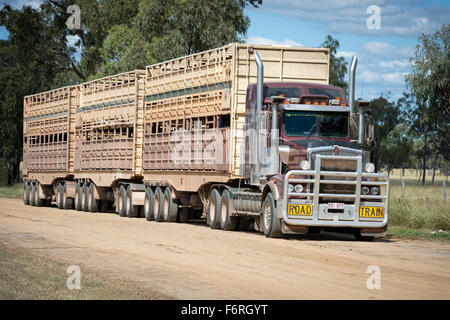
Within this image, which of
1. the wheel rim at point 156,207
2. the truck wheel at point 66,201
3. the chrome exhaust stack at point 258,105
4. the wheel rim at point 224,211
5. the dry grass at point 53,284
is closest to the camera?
the dry grass at point 53,284

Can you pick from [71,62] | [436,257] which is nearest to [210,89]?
[436,257]

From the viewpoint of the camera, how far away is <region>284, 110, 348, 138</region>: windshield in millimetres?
19469

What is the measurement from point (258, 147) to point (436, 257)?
5784mm

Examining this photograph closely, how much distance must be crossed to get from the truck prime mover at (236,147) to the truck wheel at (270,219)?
29mm

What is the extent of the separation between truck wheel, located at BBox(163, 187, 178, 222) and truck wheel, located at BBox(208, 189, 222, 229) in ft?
9.55

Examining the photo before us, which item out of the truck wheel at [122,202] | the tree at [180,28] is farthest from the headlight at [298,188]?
the tree at [180,28]

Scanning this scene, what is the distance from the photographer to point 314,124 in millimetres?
19578

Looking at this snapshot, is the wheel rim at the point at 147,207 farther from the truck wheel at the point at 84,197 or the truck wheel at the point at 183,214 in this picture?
the truck wheel at the point at 84,197

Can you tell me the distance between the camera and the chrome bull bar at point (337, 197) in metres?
18.6

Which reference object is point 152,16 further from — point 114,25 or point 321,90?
point 321,90

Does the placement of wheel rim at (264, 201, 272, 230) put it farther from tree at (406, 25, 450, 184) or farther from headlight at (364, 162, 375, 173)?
tree at (406, 25, 450, 184)

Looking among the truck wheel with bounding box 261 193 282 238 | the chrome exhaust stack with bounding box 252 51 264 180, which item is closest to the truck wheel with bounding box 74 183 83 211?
the chrome exhaust stack with bounding box 252 51 264 180

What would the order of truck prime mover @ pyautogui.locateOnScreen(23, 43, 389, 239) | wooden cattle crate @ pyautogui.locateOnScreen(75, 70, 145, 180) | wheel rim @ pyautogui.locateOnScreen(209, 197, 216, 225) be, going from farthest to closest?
1. wooden cattle crate @ pyautogui.locateOnScreen(75, 70, 145, 180)
2. wheel rim @ pyautogui.locateOnScreen(209, 197, 216, 225)
3. truck prime mover @ pyautogui.locateOnScreen(23, 43, 389, 239)

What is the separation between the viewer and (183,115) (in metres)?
25.8
